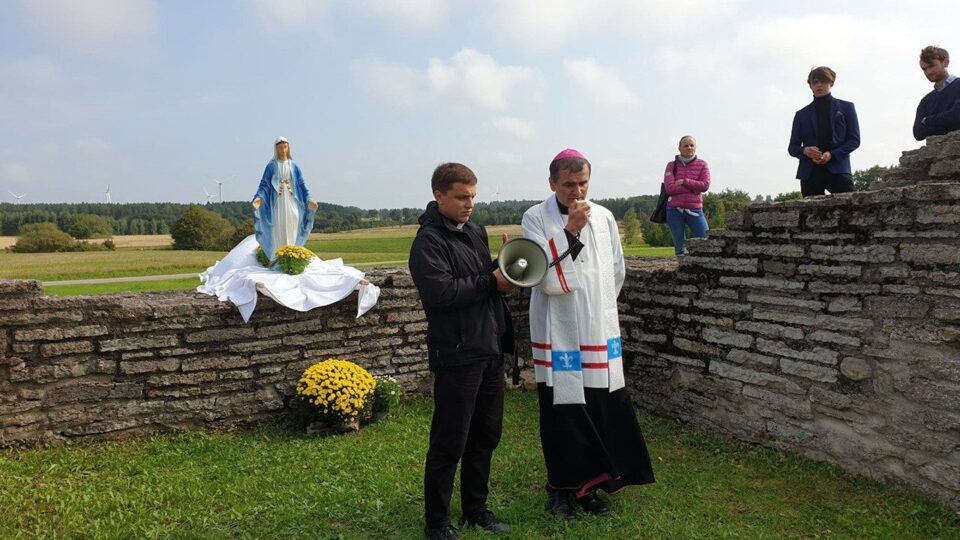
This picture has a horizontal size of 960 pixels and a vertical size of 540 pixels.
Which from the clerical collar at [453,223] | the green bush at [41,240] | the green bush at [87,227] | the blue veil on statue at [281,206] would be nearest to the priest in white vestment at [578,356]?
the clerical collar at [453,223]

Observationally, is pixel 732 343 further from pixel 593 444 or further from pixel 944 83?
pixel 944 83

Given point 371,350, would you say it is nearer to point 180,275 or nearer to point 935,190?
point 935,190

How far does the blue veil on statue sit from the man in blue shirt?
7145mm

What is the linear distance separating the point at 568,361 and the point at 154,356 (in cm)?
420

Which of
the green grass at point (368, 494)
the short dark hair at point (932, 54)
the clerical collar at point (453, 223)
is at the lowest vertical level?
the green grass at point (368, 494)

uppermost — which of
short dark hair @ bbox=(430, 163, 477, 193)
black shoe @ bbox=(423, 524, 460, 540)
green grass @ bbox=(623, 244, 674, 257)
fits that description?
short dark hair @ bbox=(430, 163, 477, 193)

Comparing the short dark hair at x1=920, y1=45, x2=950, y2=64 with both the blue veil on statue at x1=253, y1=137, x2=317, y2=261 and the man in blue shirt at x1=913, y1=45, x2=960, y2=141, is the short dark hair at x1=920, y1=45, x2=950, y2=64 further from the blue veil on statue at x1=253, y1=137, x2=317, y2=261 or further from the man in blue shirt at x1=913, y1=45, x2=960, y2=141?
the blue veil on statue at x1=253, y1=137, x2=317, y2=261

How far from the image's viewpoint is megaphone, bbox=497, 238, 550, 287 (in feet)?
12.2

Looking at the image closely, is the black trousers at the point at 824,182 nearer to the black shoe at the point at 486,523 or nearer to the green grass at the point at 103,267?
the black shoe at the point at 486,523

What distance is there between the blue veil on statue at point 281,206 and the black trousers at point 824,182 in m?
6.19

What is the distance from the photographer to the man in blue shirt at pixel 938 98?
548 cm

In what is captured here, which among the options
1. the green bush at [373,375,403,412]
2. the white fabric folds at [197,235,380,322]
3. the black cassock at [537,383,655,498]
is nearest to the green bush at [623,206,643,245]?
the white fabric folds at [197,235,380,322]

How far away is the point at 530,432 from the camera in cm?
616

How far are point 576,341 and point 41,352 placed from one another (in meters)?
4.79
